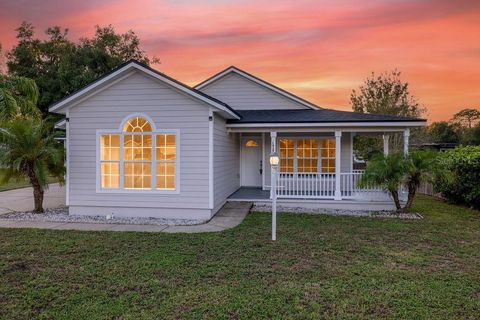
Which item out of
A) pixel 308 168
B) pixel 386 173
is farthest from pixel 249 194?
pixel 386 173

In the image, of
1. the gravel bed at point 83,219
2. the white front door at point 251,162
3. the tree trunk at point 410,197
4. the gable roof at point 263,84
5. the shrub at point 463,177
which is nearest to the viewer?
the gravel bed at point 83,219

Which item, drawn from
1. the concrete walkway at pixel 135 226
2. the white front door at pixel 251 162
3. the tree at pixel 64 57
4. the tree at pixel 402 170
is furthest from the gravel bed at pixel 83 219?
the tree at pixel 64 57

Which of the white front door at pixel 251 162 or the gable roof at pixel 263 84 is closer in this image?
the gable roof at pixel 263 84

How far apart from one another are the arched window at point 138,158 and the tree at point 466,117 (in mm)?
58449

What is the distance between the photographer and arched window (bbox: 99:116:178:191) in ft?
33.1

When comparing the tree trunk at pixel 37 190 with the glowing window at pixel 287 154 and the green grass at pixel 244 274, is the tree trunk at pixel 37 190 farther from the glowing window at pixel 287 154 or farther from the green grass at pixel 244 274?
the glowing window at pixel 287 154

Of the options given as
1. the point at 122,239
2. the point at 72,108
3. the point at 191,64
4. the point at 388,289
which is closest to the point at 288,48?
the point at 191,64

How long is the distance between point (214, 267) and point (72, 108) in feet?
23.8

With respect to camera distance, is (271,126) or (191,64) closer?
(271,126)

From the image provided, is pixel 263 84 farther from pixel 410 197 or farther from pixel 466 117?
pixel 466 117

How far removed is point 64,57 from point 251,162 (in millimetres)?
23150

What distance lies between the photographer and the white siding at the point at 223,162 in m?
10.4

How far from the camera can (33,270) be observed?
222 inches

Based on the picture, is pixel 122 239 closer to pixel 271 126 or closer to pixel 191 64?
pixel 271 126
